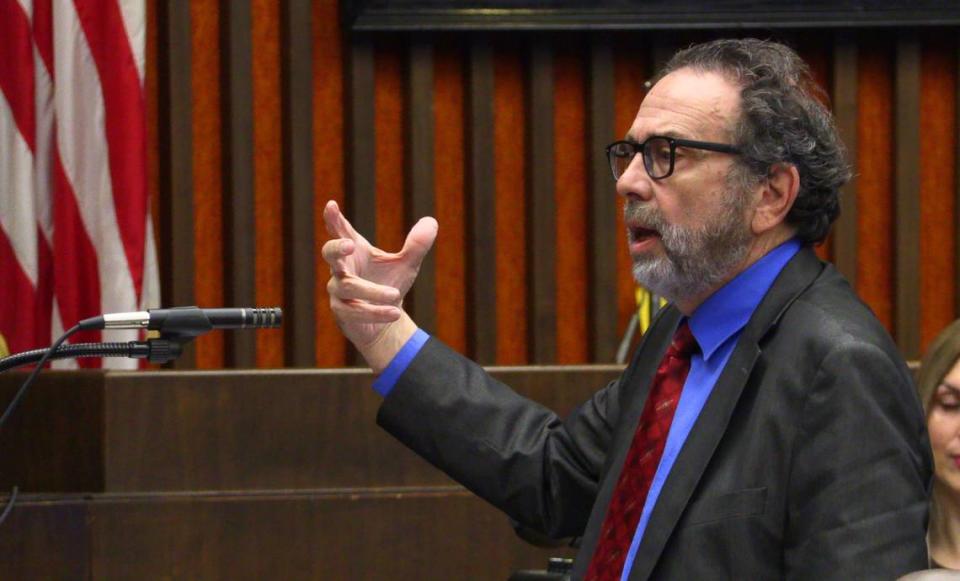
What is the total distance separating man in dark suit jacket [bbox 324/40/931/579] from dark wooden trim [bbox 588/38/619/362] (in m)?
1.19

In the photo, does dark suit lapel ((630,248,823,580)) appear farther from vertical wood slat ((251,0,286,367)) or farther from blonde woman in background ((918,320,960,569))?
vertical wood slat ((251,0,286,367))

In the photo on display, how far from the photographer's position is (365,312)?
206cm

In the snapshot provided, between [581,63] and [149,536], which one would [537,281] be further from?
[149,536]

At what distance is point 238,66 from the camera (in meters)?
3.34

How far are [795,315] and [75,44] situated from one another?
1953 mm

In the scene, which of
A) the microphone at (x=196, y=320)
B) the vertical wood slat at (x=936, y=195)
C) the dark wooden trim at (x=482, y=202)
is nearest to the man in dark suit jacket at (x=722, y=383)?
the microphone at (x=196, y=320)

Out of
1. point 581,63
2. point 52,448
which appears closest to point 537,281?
point 581,63

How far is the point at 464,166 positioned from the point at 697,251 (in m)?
1.55

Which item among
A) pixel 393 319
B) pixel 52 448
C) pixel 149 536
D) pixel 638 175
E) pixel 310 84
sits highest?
pixel 310 84

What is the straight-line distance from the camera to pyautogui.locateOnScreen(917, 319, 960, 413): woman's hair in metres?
2.51

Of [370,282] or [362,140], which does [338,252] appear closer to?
[370,282]

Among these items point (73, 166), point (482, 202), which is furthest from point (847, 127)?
point (73, 166)

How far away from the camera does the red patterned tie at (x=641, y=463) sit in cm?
191

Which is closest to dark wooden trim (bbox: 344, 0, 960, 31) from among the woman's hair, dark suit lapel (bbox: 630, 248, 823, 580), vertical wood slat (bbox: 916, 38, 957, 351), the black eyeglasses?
vertical wood slat (bbox: 916, 38, 957, 351)
